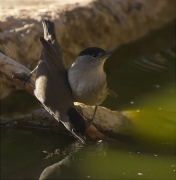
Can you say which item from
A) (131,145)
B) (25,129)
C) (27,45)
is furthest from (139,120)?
(27,45)

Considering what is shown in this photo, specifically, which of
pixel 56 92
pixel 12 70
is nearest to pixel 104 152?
pixel 56 92

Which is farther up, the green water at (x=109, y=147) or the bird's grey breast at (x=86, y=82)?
A: the bird's grey breast at (x=86, y=82)

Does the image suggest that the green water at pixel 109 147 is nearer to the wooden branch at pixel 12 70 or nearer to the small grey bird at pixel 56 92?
the small grey bird at pixel 56 92

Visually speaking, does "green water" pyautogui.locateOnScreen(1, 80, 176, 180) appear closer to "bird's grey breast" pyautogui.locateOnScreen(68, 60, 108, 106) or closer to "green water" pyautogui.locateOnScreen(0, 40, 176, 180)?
"green water" pyautogui.locateOnScreen(0, 40, 176, 180)

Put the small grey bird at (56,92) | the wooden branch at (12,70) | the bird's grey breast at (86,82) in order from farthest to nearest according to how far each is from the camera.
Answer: the wooden branch at (12,70)
the bird's grey breast at (86,82)
the small grey bird at (56,92)

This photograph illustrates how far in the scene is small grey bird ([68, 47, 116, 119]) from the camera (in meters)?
3.71

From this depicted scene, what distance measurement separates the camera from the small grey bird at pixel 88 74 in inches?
146

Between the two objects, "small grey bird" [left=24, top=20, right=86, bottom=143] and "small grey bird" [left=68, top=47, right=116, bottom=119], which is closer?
"small grey bird" [left=24, top=20, right=86, bottom=143]

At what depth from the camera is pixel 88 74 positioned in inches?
146

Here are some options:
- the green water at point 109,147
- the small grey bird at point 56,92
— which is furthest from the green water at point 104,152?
the small grey bird at point 56,92

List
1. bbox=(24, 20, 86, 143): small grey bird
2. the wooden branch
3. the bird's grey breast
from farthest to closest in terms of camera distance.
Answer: the wooden branch < the bird's grey breast < bbox=(24, 20, 86, 143): small grey bird

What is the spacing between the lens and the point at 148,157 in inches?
165

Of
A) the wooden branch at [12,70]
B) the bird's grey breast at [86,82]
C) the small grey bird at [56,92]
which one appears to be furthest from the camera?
the wooden branch at [12,70]

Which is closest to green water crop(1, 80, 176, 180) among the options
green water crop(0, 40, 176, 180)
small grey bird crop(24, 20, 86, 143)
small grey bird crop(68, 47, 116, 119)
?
green water crop(0, 40, 176, 180)
